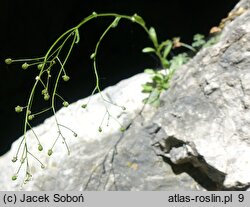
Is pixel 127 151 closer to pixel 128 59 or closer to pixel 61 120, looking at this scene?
pixel 61 120

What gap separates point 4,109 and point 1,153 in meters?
0.42

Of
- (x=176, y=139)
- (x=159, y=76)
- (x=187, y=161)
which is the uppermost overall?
(x=159, y=76)

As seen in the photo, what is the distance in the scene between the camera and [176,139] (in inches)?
83.7

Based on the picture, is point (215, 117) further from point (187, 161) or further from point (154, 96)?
point (154, 96)

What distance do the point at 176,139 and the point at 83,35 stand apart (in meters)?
1.52

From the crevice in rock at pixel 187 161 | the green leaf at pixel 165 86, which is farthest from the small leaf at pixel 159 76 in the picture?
the crevice in rock at pixel 187 161

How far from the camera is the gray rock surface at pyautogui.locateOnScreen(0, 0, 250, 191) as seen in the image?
197 cm

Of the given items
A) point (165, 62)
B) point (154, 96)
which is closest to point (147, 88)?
point (154, 96)

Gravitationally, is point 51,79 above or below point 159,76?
below

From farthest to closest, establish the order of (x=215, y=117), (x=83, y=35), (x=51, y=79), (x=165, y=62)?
(x=83, y=35) → (x=51, y=79) → (x=165, y=62) → (x=215, y=117)

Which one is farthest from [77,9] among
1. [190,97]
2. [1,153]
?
[190,97]

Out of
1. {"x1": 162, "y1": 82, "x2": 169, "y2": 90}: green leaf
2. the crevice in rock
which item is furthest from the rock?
{"x1": 162, "y1": 82, "x2": 169, "y2": 90}: green leaf

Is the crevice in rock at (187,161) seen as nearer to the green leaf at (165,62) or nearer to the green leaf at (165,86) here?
the green leaf at (165,86)

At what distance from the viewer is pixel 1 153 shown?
2.69m
